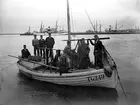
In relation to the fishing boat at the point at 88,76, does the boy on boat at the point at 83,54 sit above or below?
above

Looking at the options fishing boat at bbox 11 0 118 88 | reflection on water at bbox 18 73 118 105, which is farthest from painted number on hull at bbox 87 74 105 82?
reflection on water at bbox 18 73 118 105

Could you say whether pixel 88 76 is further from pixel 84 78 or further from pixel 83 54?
pixel 83 54

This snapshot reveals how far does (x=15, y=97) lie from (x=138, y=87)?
8.45m

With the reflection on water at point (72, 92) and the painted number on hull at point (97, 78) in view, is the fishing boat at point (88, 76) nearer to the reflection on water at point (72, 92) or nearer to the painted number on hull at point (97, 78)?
the painted number on hull at point (97, 78)

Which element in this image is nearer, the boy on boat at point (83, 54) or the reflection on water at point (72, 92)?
the reflection on water at point (72, 92)

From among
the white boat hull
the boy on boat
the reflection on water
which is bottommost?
the reflection on water

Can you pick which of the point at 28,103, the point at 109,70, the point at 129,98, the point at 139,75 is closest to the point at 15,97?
the point at 28,103

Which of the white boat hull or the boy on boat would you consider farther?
the boy on boat

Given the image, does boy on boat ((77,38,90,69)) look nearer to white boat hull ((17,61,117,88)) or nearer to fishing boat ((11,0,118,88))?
fishing boat ((11,0,118,88))

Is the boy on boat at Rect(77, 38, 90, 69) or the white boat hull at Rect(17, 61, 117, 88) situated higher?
the boy on boat at Rect(77, 38, 90, 69)

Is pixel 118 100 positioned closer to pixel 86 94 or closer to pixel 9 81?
pixel 86 94

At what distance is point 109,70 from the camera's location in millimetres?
11008

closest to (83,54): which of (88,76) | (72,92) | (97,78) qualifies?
(88,76)

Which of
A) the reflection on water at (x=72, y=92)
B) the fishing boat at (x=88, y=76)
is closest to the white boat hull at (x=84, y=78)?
the fishing boat at (x=88, y=76)
